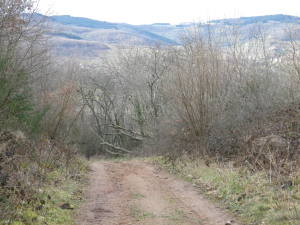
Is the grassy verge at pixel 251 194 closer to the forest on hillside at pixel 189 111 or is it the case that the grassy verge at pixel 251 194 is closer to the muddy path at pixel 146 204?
the forest on hillside at pixel 189 111

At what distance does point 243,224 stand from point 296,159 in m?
3.79

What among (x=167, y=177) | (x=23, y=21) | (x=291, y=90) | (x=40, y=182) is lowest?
(x=167, y=177)

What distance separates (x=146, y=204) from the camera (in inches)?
418

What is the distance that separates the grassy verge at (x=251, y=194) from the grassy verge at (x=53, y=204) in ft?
12.0

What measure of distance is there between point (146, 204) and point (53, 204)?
2.27 metres

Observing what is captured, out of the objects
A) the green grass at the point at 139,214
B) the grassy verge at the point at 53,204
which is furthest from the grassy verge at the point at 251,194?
the grassy verge at the point at 53,204

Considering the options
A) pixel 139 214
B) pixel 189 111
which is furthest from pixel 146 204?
pixel 189 111

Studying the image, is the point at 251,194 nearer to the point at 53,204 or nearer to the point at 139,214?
the point at 139,214

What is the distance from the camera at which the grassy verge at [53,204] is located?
8453mm

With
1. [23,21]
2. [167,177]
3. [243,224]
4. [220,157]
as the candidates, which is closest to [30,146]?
[23,21]

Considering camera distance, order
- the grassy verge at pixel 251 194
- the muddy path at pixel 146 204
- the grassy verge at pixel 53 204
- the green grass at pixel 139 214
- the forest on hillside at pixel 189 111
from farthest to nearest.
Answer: the forest on hillside at pixel 189 111, the green grass at pixel 139 214, the muddy path at pixel 146 204, the grassy verge at pixel 53 204, the grassy verge at pixel 251 194

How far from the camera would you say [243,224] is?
334 inches

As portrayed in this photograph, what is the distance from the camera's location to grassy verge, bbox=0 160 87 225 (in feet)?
A: 27.7

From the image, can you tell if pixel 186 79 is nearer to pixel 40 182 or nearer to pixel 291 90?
pixel 291 90
